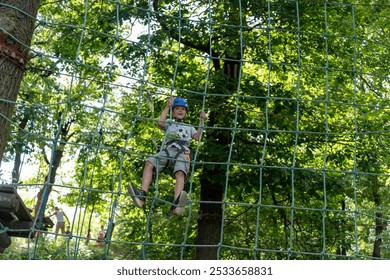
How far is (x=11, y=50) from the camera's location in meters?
2.96

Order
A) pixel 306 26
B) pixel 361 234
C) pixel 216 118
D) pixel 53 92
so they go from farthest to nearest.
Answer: pixel 361 234
pixel 53 92
pixel 306 26
pixel 216 118

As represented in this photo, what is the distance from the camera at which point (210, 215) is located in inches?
263

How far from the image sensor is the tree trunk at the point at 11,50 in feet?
9.63

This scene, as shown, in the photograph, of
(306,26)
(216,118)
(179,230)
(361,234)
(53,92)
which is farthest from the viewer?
(361,234)

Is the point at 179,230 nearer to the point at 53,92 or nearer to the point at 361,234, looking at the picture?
the point at 53,92

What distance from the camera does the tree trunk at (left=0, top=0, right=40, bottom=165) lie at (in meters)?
2.94

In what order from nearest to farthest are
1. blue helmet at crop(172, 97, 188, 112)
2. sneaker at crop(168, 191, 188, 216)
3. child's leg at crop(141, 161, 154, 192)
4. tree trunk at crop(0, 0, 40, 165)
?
tree trunk at crop(0, 0, 40, 165), sneaker at crop(168, 191, 188, 216), child's leg at crop(141, 161, 154, 192), blue helmet at crop(172, 97, 188, 112)

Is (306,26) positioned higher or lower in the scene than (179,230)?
higher

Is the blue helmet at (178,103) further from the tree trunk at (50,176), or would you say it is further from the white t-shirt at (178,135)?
the tree trunk at (50,176)

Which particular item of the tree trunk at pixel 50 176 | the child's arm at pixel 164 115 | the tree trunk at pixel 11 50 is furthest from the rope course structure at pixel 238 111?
the tree trunk at pixel 11 50

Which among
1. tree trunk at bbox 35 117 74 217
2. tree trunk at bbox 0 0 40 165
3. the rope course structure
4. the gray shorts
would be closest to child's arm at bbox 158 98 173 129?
the gray shorts

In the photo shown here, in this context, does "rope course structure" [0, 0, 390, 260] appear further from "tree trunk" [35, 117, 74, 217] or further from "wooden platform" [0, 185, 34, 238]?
"wooden platform" [0, 185, 34, 238]
